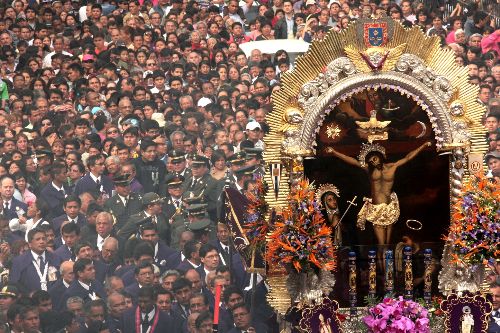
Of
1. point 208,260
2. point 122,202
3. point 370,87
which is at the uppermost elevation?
point 370,87

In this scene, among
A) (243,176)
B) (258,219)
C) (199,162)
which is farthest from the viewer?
(199,162)

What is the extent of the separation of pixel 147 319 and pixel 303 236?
12.1ft

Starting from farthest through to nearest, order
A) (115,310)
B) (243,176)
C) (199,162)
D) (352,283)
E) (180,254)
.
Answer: (199,162)
(243,176)
(180,254)
(115,310)
(352,283)

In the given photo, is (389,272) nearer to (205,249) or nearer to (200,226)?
(205,249)

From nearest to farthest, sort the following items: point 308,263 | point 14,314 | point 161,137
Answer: point 308,263 < point 14,314 < point 161,137

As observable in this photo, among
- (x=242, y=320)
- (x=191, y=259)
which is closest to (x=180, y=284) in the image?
(x=191, y=259)

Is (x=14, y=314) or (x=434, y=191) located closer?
(x=434, y=191)

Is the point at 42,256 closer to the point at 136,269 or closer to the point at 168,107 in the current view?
the point at 136,269

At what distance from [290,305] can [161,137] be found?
16.9 feet

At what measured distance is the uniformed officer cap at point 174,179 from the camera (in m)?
20.6

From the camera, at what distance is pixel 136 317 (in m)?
19.0

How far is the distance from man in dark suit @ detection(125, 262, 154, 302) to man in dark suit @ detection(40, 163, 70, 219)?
143cm

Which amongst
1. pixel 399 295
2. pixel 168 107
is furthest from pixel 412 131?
pixel 168 107

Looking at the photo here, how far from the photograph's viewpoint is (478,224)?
1611 cm
